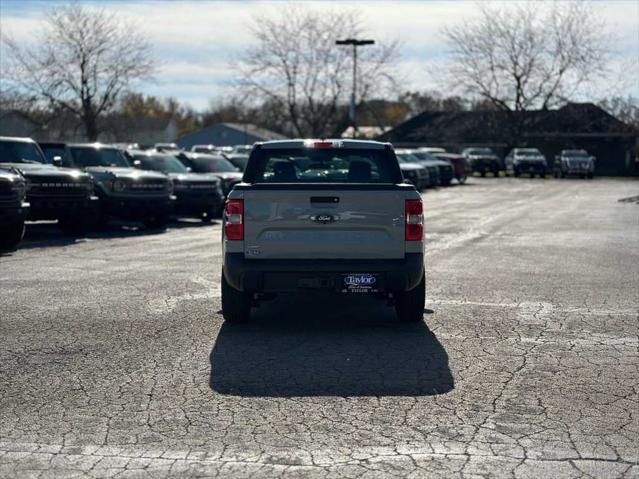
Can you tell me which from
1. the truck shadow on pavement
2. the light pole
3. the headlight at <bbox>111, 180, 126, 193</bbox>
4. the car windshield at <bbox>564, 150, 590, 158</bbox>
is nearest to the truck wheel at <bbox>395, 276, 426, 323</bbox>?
the truck shadow on pavement

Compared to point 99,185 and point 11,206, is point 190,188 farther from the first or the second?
point 11,206

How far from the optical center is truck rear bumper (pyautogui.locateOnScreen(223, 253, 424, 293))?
29.0ft

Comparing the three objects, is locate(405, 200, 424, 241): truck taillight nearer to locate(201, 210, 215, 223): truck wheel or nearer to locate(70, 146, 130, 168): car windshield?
locate(70, 146, 130, 168): car windshield

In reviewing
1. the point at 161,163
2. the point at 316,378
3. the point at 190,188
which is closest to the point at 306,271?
the point at 316,378

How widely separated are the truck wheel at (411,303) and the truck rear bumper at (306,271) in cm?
47

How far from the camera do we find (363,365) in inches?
308

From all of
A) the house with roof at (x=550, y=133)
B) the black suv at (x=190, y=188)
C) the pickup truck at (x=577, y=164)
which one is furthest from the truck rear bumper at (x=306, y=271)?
the house with roof at (x=550, y=133)

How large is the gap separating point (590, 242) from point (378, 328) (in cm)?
1018

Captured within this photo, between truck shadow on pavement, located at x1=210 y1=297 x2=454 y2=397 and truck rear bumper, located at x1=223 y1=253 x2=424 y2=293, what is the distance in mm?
481

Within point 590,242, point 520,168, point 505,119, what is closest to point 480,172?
point 520,168

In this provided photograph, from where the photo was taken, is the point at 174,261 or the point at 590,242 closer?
the point at 174,261

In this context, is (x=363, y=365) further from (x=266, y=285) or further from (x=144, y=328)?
(x=144, y=328)

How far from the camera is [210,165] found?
2636cm

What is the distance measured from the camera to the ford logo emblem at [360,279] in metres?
8.88
